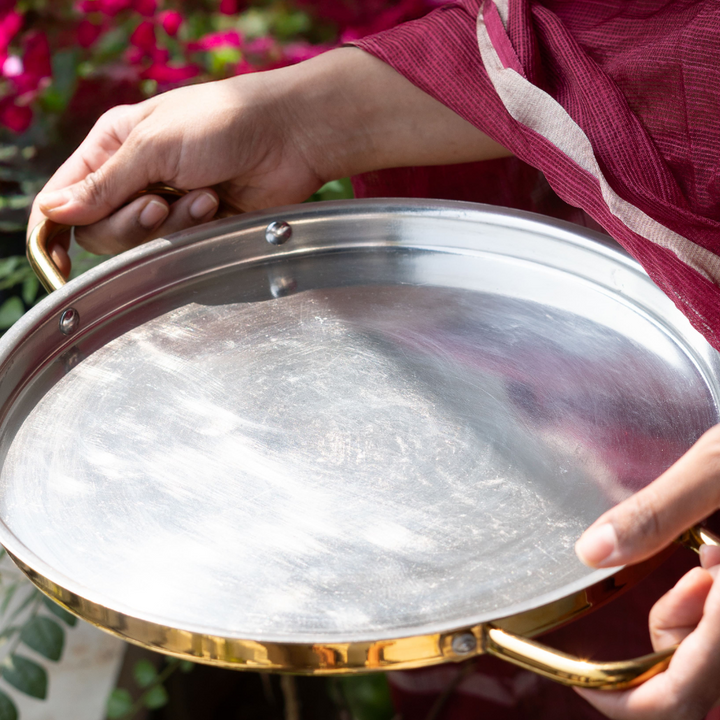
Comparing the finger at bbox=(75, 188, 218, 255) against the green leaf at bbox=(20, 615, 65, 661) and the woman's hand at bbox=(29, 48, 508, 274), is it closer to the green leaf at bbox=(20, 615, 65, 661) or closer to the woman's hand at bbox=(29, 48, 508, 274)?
the woman's hand at bbox=(29, 48, 508, 274)

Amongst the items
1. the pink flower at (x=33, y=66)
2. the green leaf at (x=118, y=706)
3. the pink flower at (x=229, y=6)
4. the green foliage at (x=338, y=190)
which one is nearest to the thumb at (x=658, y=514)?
the green foliage at (x=338, y=190)

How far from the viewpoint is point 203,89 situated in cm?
53

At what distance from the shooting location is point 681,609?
11.7 inches

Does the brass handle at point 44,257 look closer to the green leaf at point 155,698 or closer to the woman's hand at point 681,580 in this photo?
the woman's hand at point 681,580

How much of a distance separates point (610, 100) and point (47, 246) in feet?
1.14

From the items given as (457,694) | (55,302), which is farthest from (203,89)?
(457,694)

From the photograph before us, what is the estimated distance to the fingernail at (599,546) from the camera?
27 cm

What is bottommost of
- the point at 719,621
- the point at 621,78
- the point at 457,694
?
the point at 457,694

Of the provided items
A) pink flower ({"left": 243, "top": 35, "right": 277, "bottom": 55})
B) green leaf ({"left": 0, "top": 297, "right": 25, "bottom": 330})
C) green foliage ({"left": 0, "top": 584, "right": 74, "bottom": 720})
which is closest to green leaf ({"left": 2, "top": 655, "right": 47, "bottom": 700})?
green foliage ({"left": 0, "top": 584, "right": 74, "bottom": 720})

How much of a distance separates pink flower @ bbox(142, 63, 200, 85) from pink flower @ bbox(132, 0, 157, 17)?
0.25 feet

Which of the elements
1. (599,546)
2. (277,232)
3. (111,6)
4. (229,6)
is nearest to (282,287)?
(277,232)

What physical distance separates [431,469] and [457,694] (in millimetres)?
546

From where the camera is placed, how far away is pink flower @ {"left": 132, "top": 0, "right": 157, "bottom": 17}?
0.78 meters

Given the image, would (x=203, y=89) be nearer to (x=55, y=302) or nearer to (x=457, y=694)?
(x=55, y=302)
